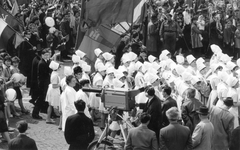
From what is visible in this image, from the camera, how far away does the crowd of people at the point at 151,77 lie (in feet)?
33.2

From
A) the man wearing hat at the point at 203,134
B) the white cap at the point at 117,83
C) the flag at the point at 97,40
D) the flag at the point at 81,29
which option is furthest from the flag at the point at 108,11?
the man wearing hat at the point at 203,134

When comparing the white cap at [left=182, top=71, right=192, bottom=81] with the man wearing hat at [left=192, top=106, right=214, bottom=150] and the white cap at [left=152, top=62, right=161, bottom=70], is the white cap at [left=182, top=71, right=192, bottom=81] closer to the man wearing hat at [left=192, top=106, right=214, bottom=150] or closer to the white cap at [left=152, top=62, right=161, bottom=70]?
the white cap at [left=152, top=62, right=161, bottom=70]

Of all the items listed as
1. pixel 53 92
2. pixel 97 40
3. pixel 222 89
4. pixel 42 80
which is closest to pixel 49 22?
pixel 97 40

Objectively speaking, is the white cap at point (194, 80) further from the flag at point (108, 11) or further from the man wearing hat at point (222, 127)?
the flag at point (108, 11)

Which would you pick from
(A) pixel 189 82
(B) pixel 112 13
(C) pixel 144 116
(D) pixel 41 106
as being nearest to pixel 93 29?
(B) pixel 112 13

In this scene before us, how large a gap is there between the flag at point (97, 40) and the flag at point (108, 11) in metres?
0.37

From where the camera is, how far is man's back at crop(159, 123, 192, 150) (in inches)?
380

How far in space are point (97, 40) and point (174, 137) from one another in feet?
27.6

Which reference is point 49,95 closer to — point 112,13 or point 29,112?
point 29,112

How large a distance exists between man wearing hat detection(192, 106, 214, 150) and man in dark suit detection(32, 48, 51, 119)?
6.06 metres

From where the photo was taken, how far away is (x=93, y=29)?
1755cm

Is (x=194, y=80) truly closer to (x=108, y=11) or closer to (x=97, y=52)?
(x=97, y=52)

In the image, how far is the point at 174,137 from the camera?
9641 millimetres

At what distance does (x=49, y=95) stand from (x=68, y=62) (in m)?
6.61
